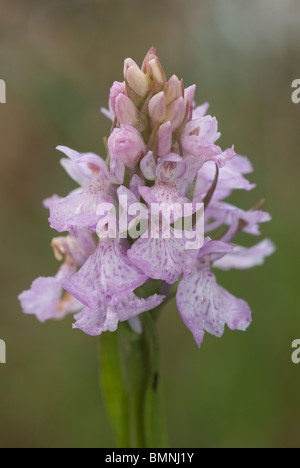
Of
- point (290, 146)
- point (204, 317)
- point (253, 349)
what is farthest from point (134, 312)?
point (290, 146)

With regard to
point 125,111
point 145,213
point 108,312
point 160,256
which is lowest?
point 108,312

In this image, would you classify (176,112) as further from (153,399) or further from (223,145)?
(223,145)

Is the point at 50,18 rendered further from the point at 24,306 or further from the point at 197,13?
the point at 24,306

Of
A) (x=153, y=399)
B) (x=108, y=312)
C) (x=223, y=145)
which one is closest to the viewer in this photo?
(x=108, y=312)

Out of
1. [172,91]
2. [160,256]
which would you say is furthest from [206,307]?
[172,91]

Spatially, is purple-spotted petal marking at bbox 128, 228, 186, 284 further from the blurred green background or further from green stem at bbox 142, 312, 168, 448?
the blurred green background

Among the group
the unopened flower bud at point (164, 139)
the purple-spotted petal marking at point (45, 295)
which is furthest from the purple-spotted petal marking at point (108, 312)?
the unopened flower bud at point (164, 139)

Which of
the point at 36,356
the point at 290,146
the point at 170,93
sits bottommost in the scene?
the point at 36,356
